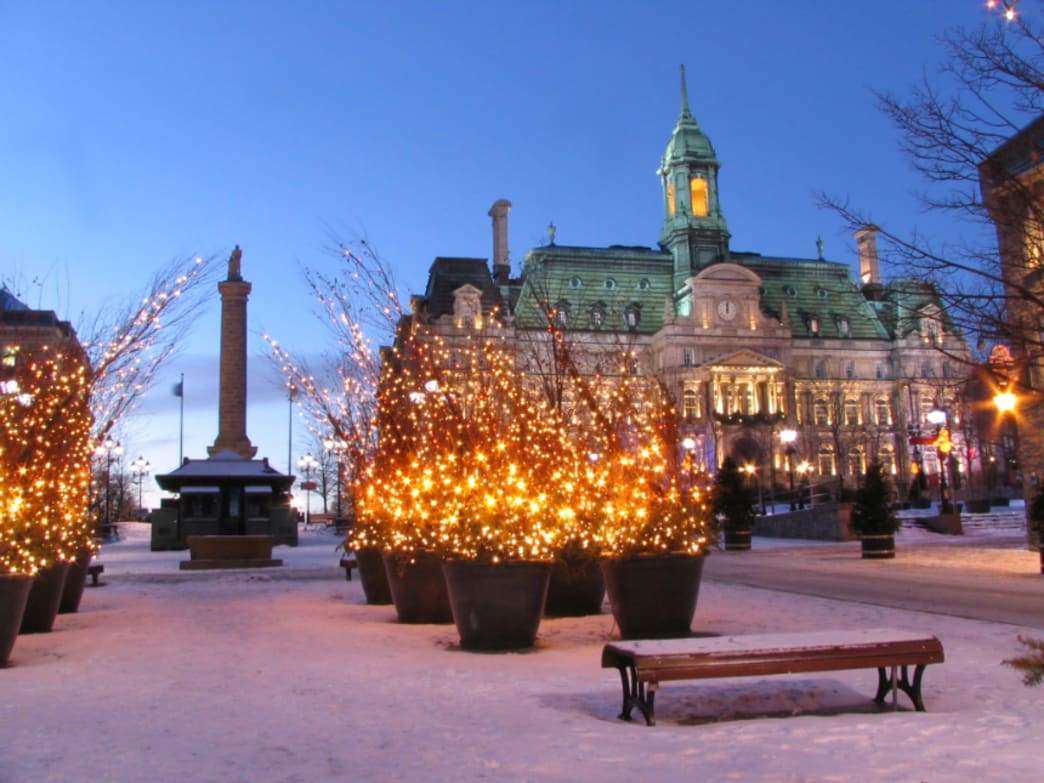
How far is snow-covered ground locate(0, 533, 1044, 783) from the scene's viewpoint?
602cm

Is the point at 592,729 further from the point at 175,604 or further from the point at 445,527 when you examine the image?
the point at 175,604

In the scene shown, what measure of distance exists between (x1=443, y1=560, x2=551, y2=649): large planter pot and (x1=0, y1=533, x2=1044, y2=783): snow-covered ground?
0.32 m

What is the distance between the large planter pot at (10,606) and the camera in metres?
10.2

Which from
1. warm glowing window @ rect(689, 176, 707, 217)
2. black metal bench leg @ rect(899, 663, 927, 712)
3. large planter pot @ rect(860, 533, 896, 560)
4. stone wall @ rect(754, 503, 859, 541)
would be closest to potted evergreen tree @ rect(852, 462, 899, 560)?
large planter pot @ rect(860, 533, 896, 560)

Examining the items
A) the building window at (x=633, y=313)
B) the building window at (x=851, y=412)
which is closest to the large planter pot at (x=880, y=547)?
the building window at (x=633, y=313)

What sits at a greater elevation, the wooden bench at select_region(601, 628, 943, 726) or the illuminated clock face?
the illuminated clock face

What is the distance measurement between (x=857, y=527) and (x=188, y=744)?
24435mm

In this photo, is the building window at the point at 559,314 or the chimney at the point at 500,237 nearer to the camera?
the building window at the point at 559,314

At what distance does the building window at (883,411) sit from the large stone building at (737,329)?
0.42 feet

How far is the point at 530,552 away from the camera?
37.1 feet

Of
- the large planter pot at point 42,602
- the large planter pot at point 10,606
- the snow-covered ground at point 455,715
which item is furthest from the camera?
the large planter pot at point 42,602

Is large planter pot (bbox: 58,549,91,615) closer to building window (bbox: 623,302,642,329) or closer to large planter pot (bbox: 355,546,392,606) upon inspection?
large planter pot (bbox: 355,546,392,606)

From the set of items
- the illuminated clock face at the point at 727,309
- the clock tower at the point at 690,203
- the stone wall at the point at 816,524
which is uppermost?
the clock tower at the point at 690,203

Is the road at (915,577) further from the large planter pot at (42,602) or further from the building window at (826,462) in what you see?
the building window at (826,462)
